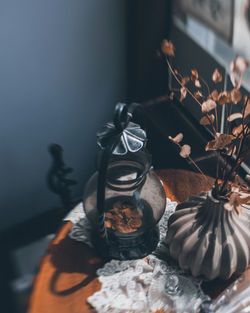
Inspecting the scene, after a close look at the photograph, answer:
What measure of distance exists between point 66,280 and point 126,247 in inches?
5.7

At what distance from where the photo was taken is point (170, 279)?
0.85 meters

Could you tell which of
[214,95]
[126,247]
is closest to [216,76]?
[214,95]

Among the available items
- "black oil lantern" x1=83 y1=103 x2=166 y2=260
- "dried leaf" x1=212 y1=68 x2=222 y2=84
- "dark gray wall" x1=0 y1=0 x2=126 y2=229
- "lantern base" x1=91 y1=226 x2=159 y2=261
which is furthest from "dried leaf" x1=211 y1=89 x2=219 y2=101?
"dark gray wall" x1=0 y1=0 x2=126 y2=229

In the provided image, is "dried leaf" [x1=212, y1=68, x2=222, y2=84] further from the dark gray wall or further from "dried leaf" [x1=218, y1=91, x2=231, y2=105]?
the dark gray wall

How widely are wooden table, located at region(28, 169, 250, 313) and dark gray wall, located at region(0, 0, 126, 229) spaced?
585 millimetres

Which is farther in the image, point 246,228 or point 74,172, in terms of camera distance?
point 74,172

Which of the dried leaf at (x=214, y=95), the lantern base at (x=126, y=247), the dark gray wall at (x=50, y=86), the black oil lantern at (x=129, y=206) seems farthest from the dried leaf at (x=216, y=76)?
the dark gray wall at (x=50, y=86)

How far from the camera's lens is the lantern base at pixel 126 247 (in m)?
0.89

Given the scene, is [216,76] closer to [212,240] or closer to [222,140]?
[222,140]

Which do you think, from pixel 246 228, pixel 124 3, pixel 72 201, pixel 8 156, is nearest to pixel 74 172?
pixel 72 201

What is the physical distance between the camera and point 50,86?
1424 millimetres

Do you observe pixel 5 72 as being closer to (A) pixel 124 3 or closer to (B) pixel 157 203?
(A) pixel 124 3

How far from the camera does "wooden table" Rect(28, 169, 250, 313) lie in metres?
0.84

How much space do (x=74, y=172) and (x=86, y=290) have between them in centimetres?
82
